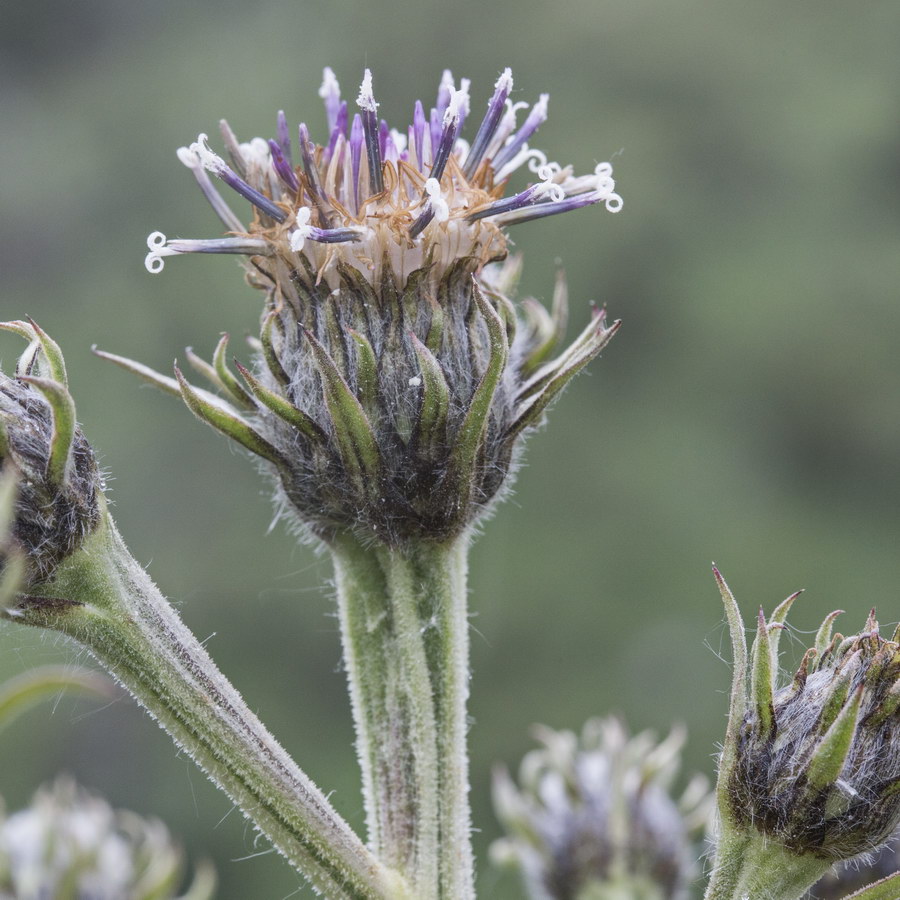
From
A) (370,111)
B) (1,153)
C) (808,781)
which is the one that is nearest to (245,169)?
(370,111)

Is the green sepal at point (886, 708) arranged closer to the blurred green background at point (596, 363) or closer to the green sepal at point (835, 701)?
the green sepal at point (835, 701)

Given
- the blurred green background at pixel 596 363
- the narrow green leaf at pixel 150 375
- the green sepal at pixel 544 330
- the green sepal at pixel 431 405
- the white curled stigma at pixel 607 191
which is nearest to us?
the green sepal at pixel 431 405

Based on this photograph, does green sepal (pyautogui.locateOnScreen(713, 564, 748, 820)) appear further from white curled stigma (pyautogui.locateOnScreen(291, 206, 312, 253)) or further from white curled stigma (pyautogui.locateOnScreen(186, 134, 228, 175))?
white curled stigma (pyautogui.locateOnScreen(186, 134, 228, 175))

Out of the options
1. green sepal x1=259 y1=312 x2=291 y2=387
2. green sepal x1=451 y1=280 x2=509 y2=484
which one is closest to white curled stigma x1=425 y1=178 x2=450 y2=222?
green sepal x1=451 y1=280 x2=509 y2=484

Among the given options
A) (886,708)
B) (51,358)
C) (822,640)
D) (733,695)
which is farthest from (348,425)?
(886,708)

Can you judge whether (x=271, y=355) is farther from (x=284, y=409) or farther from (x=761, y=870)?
(x=761, y=870)

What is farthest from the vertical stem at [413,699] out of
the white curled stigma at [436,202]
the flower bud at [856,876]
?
the flower bud at [856,876]
